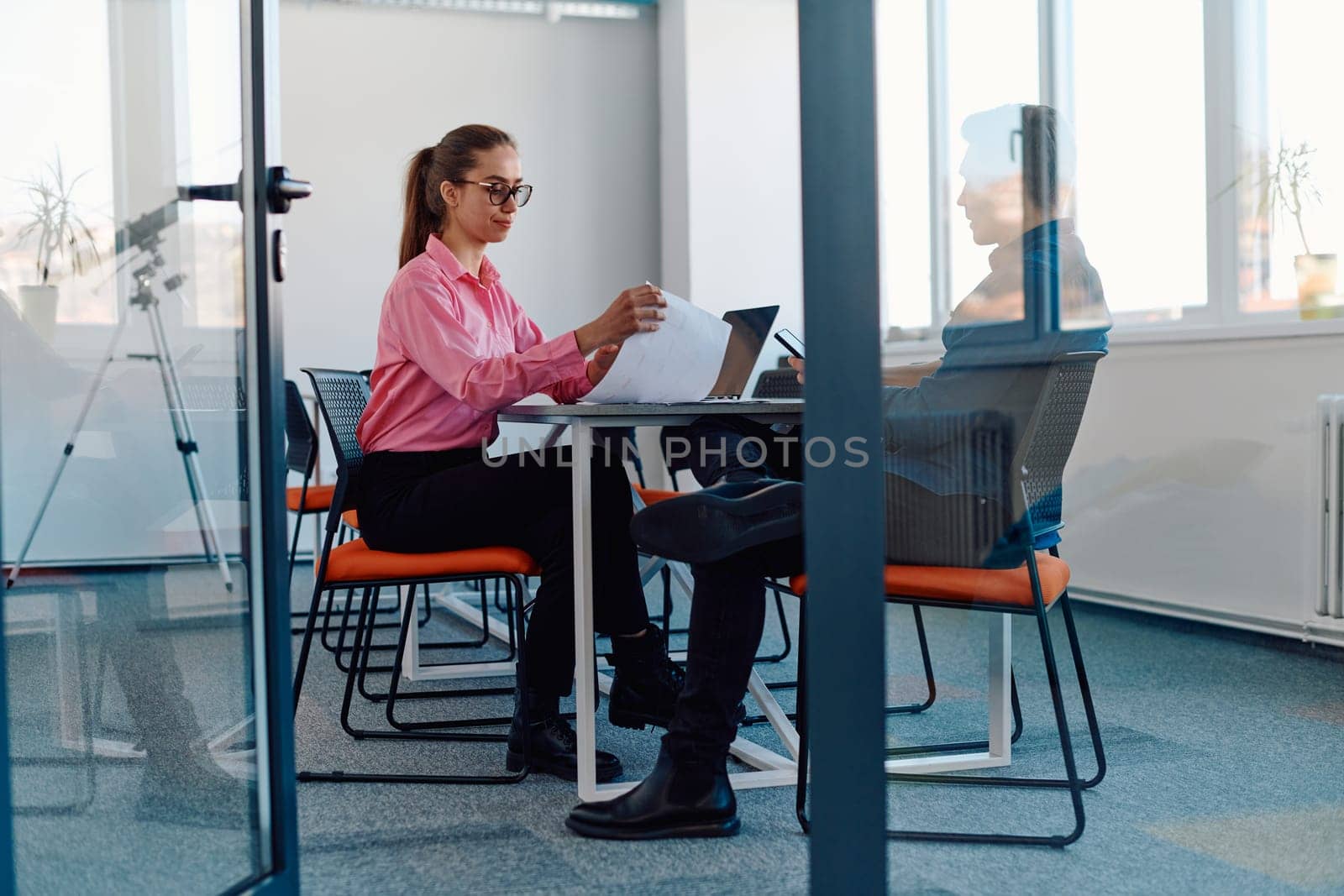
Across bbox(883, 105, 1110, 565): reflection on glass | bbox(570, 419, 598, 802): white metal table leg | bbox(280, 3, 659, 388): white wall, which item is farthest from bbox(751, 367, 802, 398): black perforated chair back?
bbox(280, 3, 659, 388): white wall

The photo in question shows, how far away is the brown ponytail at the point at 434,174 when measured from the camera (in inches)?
98.2

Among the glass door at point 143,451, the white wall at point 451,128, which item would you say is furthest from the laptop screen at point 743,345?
the white wall at point 451,128

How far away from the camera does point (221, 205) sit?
1574 mm

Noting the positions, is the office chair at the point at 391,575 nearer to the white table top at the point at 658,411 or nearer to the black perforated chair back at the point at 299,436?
the white table top at the point at 658,411

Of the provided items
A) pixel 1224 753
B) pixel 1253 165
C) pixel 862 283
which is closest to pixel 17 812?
pixel 862 283

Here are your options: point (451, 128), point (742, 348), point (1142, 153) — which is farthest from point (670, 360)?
point (451, 128)

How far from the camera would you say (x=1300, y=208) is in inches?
119

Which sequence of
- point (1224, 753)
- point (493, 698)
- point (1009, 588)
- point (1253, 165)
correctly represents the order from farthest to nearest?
point (1253, 165) < point (493, 698) < point (1224, 753) < point (1009, 588)

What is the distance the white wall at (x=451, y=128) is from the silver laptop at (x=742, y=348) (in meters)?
3.04

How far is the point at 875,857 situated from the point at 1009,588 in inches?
23.8

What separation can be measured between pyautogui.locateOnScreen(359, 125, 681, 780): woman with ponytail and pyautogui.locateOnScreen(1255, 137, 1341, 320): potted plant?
1858 millimetres

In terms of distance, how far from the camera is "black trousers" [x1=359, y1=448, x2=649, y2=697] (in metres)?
2.24

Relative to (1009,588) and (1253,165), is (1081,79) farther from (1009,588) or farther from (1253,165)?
(1253,165)

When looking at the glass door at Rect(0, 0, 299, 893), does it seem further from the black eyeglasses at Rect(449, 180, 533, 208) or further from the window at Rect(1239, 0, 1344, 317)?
the window at Rect(1239, 0, 1344, 317)
